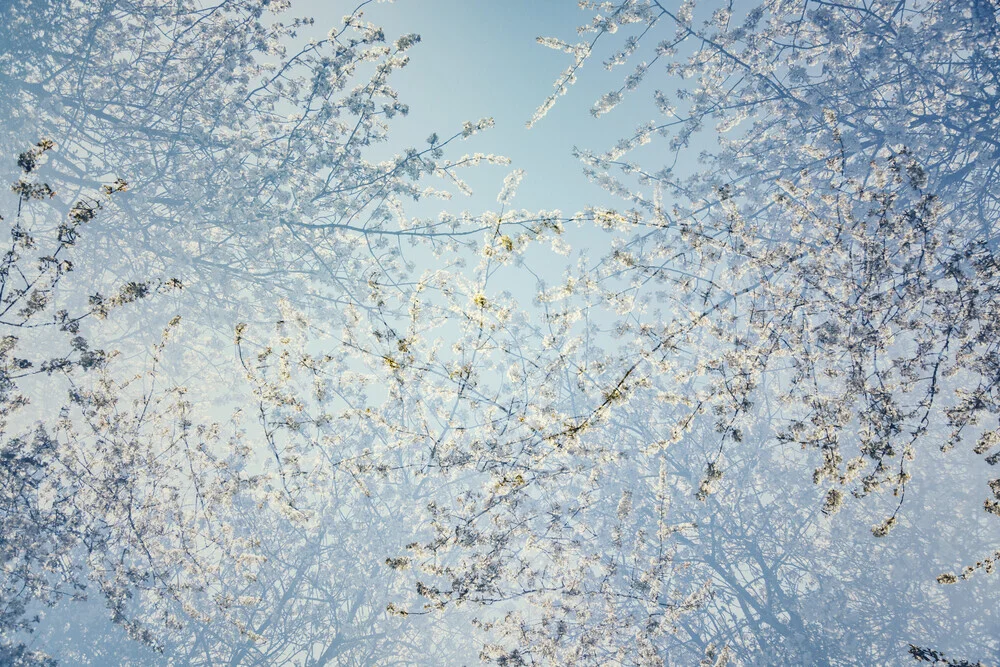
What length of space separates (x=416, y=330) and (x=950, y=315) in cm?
457

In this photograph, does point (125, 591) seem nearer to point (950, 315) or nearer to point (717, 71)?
point (950, 315)

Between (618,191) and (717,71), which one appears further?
(618,191)

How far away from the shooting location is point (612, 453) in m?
5.17

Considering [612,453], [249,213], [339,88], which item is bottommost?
[612,453]

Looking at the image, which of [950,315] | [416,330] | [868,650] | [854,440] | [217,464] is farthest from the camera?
[854,440]

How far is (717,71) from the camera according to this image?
29.9 ft

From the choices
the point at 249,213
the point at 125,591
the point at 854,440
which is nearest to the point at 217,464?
the point at 125,591

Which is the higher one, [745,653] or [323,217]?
[323,217]

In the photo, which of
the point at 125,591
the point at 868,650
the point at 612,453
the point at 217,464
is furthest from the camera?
the point at 868,650

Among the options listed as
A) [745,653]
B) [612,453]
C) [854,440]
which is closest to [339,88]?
[612,453]

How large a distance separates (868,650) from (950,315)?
32.7 ft

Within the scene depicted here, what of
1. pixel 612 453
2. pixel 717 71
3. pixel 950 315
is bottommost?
pixel 612 453

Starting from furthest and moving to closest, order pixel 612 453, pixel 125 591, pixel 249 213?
1. pixel 249 213
2. pixel 125 591
3. pixel 612 453

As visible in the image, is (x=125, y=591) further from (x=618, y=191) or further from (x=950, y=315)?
(x=618, y=191)
